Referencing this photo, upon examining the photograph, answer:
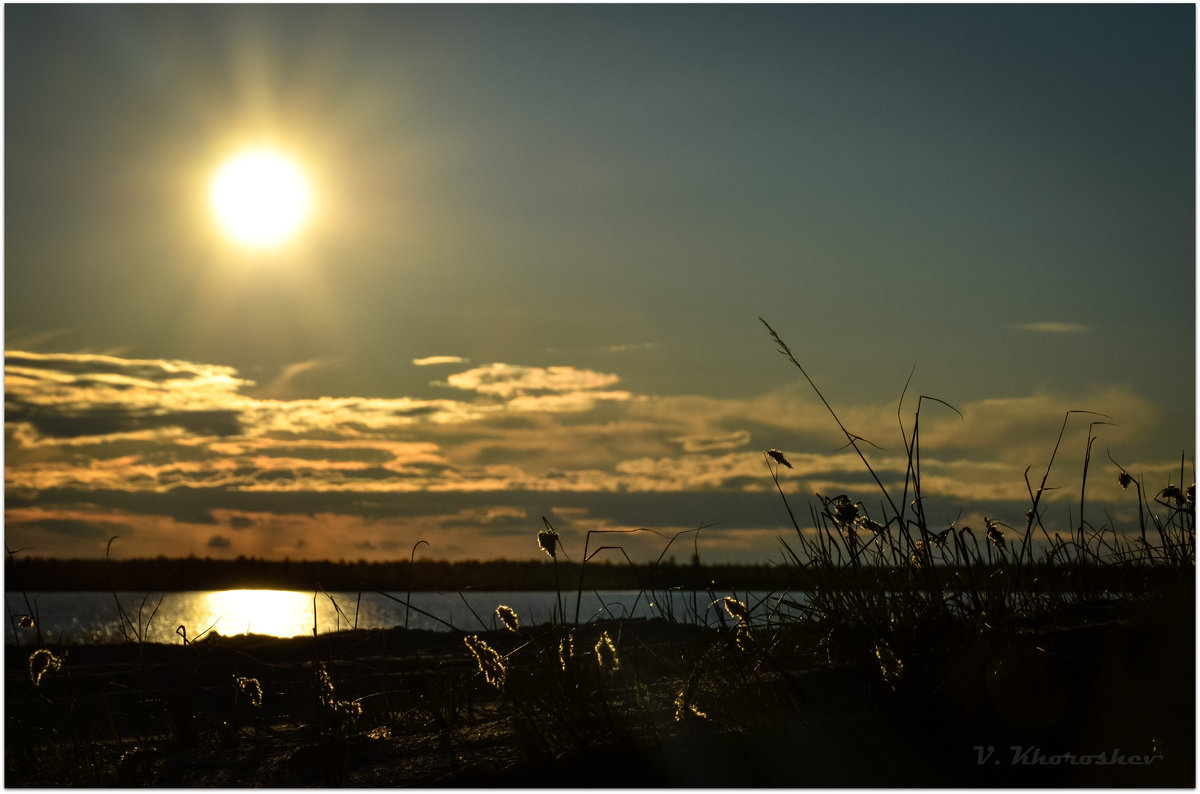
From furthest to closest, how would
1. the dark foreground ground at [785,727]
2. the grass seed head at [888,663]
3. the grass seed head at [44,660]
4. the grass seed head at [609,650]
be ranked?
the grass seed head at [44,660] → the grass seed head at [609,650] → the grass seed head at [888,663] → the dark foreground ground at [785,727]

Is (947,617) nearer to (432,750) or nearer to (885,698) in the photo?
(885,698)

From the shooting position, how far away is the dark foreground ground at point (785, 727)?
→ 2457 mm

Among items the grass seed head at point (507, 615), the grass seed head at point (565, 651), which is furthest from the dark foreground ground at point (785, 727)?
the grass seed head at point (507, 615)

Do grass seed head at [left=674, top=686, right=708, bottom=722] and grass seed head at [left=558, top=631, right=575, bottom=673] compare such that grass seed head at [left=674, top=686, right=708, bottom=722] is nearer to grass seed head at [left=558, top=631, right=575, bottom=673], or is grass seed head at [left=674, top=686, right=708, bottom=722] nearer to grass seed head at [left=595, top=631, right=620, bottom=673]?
grass seed head at [left=595, top=631, right=620, bottom=673]

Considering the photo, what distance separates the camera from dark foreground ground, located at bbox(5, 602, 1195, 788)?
2457mm

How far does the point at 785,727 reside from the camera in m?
2.66

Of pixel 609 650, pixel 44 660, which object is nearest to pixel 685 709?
pixel 609 650

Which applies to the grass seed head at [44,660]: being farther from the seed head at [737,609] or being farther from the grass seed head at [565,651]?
the seed head at [737,609]

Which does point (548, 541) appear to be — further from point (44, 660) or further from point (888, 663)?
point (44, 660)

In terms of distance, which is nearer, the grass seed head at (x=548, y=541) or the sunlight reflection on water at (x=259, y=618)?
the grass seed head at (x=548, y=541)

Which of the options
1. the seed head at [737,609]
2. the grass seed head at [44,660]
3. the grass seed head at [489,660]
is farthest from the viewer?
the grass seed head at [44,660]

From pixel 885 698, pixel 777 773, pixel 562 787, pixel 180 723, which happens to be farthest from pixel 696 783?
pixel 180 723

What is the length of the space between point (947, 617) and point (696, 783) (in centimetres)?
112

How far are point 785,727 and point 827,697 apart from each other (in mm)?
282
